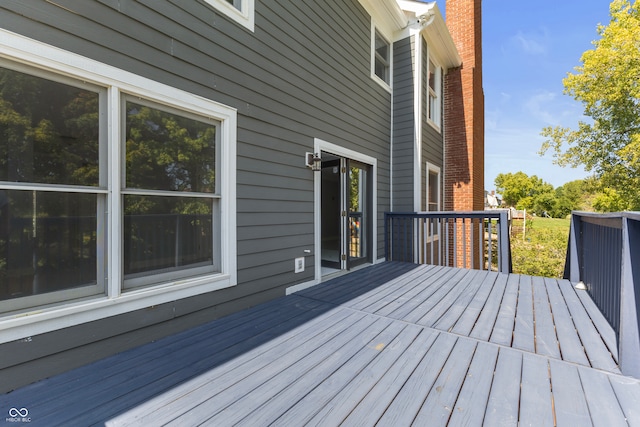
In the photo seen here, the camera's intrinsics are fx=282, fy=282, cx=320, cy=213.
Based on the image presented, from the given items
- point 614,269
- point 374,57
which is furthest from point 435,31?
point 614,269

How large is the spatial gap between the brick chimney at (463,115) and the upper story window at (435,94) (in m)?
0.42

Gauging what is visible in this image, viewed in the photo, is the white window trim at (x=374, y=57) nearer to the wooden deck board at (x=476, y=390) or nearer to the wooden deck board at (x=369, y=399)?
the wooden deck board at (x=476, y=390)

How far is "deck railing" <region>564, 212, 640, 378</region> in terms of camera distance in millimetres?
1718

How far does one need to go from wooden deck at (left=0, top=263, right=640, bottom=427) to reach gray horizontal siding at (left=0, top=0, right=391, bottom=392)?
12.9 inches

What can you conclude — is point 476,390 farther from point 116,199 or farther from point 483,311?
point 116,199

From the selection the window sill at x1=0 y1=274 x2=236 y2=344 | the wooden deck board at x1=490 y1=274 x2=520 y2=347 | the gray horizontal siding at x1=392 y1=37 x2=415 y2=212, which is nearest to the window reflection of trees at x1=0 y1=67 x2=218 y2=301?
the window sill at x1=0 y1=274 x2=236 y2=344

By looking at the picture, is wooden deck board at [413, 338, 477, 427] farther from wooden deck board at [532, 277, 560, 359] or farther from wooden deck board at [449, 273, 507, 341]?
wooden deck board at [532, 277, 560, 359]

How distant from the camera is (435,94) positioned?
6980mm

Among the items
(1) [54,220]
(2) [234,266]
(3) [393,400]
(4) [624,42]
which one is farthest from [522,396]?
(4) [624,42]

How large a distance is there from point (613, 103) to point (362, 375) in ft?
48.3

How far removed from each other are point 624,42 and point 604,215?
485 inches

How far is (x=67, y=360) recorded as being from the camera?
1717 mm

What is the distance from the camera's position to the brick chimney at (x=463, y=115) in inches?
283

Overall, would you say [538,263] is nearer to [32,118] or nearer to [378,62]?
[378,62]
